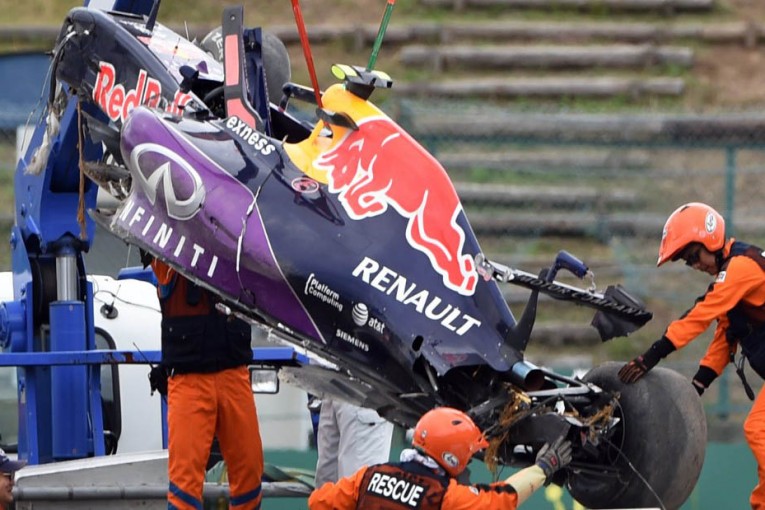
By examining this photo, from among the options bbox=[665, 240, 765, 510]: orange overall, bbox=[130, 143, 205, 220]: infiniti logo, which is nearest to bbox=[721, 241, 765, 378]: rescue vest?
bbox=[665, 240, 765, 510]: orange overall

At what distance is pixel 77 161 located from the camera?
29.2 ft

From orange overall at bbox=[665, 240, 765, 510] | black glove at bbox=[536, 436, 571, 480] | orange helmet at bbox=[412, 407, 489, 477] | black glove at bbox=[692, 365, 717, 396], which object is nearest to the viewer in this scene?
orange helmet at bbox=[412, 407, 489, 477]

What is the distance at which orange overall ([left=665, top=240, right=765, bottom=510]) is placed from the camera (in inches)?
313

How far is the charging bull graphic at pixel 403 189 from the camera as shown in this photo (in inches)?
271

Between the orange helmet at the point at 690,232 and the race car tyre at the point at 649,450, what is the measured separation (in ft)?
3.90

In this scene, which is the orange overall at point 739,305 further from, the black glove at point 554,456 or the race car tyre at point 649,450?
the black glove at point 554,456

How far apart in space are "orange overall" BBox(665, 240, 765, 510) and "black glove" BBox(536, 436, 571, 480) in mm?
1266

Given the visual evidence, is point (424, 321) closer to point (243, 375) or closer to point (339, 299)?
point (339, 299)

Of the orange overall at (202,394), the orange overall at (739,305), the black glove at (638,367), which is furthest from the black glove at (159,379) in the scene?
the orange overall at (739,305)

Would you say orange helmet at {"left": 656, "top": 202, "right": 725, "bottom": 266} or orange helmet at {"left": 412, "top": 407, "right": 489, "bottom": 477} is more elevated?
orange helmet at {"left": 656, "top": 202, "right": 725, "bottom": 266}

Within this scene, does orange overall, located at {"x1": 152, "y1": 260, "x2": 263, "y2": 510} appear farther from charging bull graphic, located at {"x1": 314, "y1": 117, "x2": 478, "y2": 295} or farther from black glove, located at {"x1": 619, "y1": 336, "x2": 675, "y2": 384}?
black glove, located at {"x1": 619, "y1": 336, "x2": 675, "y2": 384}

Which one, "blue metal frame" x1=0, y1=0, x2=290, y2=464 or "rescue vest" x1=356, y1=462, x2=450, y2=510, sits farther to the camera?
"blue metal frame" x1=0, y1=0, x2=290, y2=464

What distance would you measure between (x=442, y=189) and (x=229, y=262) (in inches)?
35.8

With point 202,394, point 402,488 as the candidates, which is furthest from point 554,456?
point 202,394
